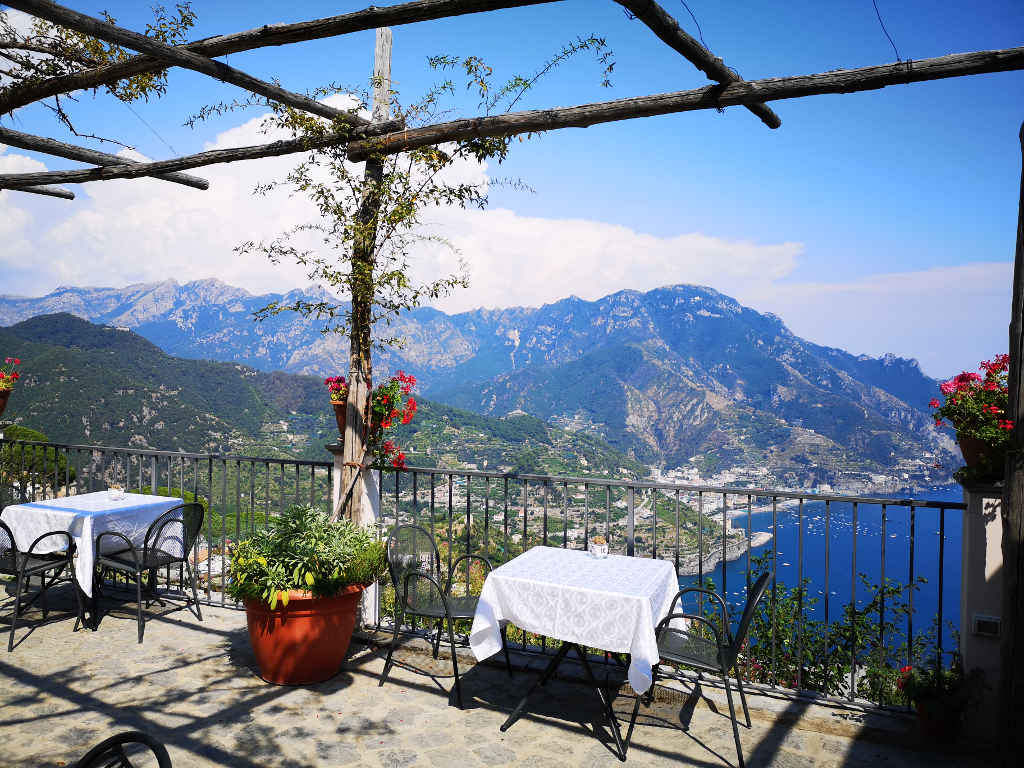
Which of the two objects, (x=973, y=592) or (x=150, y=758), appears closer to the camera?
(x=150, y=758)

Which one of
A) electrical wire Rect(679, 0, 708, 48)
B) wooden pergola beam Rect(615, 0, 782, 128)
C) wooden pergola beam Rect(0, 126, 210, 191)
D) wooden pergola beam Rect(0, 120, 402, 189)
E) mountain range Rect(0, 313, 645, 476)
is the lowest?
mountain range Rect(0, 313, 645, 476)

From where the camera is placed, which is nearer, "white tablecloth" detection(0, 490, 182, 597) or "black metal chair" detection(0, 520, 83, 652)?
"black metal chair" detection(0, 520, 83, 652)

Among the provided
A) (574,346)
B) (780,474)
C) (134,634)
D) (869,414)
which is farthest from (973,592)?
(574,346)

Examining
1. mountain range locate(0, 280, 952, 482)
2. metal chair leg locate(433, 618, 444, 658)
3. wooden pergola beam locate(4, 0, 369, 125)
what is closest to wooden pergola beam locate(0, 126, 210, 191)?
wooden pergola beam locate(4, 0, 369, 125)

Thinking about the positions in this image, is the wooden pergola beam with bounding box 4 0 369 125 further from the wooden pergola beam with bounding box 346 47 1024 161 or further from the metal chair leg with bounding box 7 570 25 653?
the metal chair leg with bounding box 7 570 25 653

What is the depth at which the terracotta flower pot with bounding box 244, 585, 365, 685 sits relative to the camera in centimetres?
354

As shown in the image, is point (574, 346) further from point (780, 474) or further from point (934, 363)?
point (780, 474)

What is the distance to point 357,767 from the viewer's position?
9.11ft

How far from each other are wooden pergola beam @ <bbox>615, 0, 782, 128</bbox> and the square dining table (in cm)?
231

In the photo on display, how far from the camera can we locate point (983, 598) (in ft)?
10.1

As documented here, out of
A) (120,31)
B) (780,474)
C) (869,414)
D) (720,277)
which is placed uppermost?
(720,277)

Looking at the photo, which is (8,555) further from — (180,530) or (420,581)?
(420,581)

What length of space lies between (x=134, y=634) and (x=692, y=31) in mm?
4811

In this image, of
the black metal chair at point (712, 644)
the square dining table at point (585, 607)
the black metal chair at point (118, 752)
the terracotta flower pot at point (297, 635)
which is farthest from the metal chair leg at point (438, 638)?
the black metal chair at point (118, 752)
